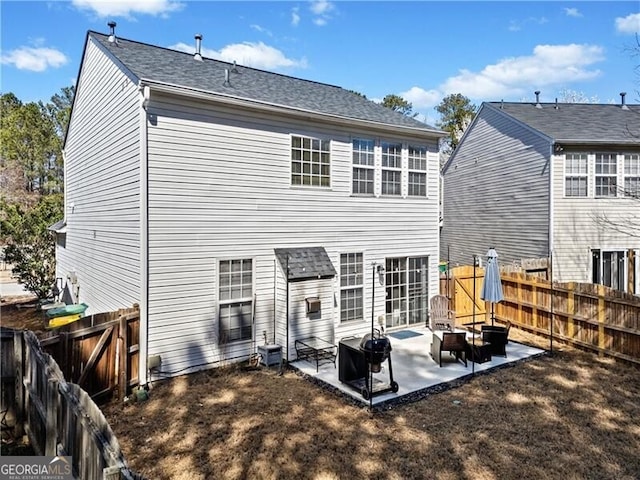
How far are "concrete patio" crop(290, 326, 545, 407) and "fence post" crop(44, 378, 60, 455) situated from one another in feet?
14.6

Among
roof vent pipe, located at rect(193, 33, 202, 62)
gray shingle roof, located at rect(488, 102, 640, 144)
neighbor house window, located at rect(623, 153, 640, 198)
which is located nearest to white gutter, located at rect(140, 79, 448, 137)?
roof vent pipe, located at rect(193, 33, 202, 62)

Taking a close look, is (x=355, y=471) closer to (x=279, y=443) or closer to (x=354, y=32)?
(x=279, y=443)

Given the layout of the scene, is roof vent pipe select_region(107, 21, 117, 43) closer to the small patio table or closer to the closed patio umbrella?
the small patio table

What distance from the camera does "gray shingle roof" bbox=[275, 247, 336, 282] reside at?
346 inches

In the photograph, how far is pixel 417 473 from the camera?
4.60 meters

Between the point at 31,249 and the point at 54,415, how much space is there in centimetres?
1615

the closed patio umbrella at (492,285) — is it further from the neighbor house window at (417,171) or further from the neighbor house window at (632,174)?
the neighbor house window at (632,174)

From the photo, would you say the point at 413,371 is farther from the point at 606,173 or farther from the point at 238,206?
the point at 606,173

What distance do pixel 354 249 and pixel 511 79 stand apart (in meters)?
30.4

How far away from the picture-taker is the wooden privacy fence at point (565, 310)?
8.46 metres

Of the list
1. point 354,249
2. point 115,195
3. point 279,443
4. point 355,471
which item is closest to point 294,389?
point 279,443

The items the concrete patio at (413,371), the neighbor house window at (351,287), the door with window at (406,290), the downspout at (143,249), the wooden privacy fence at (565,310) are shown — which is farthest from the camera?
the door with window at (406,290)

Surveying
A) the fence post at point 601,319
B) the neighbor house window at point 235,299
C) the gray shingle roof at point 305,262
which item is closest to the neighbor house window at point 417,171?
the gray shingle roof at point 305,262

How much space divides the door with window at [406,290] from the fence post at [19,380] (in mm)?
8379
